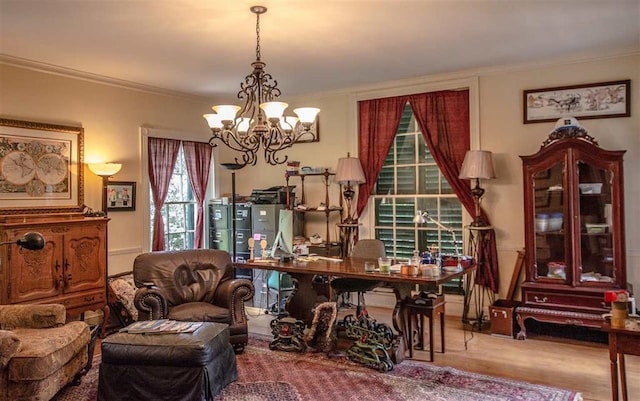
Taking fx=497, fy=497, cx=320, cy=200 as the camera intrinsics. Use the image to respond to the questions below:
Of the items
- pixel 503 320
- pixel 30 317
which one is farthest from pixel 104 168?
pixel 503 320

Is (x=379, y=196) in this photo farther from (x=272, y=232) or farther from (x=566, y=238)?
(x=566, y=238)

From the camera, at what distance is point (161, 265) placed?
4.43 meters

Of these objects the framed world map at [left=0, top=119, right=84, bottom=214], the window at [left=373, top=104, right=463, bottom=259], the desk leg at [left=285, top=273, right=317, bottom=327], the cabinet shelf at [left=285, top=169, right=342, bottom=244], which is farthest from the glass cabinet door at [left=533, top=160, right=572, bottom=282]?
the framed world map at [left=0, top=119, right=84, bottom=214]

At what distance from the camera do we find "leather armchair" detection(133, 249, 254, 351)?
408cm

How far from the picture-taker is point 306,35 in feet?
13.1

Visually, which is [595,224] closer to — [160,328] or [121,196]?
[160,328]

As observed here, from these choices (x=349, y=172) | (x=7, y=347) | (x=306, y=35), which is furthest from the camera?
(x=349, y=172)

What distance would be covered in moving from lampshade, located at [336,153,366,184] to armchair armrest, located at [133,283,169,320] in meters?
2.47

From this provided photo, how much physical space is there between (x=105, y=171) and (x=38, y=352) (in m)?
2.43

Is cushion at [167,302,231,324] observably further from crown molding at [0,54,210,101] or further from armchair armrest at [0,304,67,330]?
crown molding at [0,54,210,101]

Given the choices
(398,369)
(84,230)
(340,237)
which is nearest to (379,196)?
(340,237)

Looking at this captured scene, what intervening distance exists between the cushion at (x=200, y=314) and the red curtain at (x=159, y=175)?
190 cm

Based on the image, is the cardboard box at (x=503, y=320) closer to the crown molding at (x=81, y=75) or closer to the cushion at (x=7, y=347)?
the cushion at (x=7, y=347)

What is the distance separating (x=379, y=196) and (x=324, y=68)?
1.72 metres
